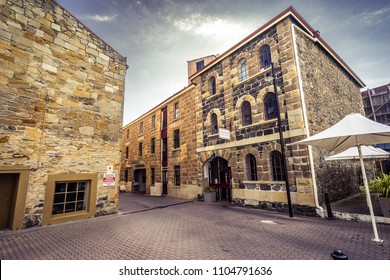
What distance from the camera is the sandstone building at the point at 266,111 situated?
25.8 ft

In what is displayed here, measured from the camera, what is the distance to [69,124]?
7.34 m

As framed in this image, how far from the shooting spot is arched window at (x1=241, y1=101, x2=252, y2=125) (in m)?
10.0

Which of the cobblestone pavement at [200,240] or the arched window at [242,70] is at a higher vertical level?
the arched window at [242,70]

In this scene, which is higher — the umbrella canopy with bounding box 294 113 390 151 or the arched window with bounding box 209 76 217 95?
the arched window with bounding box 209 76 217 95

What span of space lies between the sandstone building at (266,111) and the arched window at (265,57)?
1.3 inches

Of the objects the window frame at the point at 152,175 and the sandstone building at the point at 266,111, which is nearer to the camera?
the sandstone building at the point at 266,111

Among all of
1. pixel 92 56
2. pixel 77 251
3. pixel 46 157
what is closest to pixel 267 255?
pixel 77 251

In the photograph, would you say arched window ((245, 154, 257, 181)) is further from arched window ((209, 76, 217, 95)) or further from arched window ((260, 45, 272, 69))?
arched window ((209, 76, 217, 95))

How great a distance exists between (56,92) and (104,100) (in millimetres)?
1812

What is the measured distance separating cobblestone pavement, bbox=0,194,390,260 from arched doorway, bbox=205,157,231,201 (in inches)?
178

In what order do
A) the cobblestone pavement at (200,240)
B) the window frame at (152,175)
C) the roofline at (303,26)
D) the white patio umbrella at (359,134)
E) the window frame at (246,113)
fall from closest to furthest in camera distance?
the cobblestone pavement at (200,240), the white patio umbrella at (359,134), the roofline at (303,26), the window frame at (246,113), the window frame at (152,175)

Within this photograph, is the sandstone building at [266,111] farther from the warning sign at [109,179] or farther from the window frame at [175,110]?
A: the warning sign at [109,179]

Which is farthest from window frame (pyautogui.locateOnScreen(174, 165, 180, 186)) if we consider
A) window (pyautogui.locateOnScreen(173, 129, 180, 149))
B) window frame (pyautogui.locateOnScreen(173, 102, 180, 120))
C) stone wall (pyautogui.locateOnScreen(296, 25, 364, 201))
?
stone wall (pyautogui.locateOnScreen(296, 25, 364, 201))

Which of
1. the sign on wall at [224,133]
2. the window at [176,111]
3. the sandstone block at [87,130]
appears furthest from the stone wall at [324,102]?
the window at [176,111]
